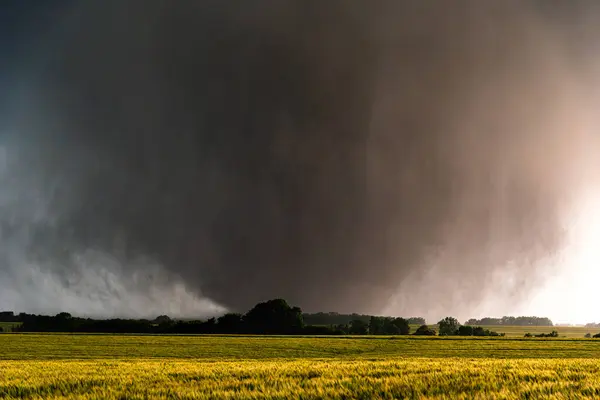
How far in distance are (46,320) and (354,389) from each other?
458 feet

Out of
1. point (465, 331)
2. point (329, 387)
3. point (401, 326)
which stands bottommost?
point (329, 387)

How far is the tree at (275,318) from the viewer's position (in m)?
117

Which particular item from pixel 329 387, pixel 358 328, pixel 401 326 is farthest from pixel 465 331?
pixel 329 387

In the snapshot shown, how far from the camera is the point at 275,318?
399ft

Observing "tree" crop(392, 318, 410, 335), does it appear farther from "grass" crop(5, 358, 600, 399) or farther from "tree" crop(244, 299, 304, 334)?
"grass" crop(5, 358, 600, 399)

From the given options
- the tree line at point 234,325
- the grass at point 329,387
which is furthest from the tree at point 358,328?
the grass at point 329,387

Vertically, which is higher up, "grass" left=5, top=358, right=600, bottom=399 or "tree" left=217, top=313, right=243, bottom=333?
"tree" left=217, top=313, right=243, bottom=333

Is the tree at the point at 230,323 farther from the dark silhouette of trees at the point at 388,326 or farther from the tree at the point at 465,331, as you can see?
the tree at the point at 465,331

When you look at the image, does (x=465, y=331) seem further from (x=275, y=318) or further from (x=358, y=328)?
(x=275, y=318)

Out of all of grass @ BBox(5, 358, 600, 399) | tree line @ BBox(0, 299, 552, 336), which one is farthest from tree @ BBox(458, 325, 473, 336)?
grass @ BBox(5, 358, 600, 399)

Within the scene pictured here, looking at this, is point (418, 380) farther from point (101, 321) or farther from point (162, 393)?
point (101, 321)

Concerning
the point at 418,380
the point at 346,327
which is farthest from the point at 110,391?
the point at 346,327

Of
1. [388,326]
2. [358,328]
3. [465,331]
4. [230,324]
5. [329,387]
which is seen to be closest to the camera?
[329,387]

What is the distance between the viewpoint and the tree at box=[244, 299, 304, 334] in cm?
11725
